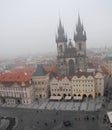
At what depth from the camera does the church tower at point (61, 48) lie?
323 feet

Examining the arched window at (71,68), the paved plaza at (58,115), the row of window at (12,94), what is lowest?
the paved plaza at (58,115)

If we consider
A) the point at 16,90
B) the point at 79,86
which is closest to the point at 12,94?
the point at 16,90

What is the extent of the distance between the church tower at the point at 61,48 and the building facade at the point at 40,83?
49.6 ft

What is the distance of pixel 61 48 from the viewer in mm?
101500

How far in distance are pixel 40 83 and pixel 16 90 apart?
10.6 metres

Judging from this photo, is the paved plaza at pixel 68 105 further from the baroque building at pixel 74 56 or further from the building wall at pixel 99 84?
the baroque building at pixel 74 56

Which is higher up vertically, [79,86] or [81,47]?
[81,47]

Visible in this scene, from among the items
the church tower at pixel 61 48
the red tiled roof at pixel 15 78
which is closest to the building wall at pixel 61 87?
the red tiled roof at pixel 15 78

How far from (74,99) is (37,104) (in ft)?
47.6

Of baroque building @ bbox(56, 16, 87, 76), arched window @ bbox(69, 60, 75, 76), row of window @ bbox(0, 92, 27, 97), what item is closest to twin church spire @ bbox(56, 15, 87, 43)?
baroque building @ bbox(56, 16, 87, 76)

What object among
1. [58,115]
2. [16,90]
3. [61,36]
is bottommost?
[58,115]

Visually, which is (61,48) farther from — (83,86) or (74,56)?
(83,86)

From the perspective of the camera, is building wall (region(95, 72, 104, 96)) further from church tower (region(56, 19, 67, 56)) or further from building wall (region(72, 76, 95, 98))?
church tower (region(56, 19, 67, 56))

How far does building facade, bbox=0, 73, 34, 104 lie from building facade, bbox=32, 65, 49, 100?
11.0ft
